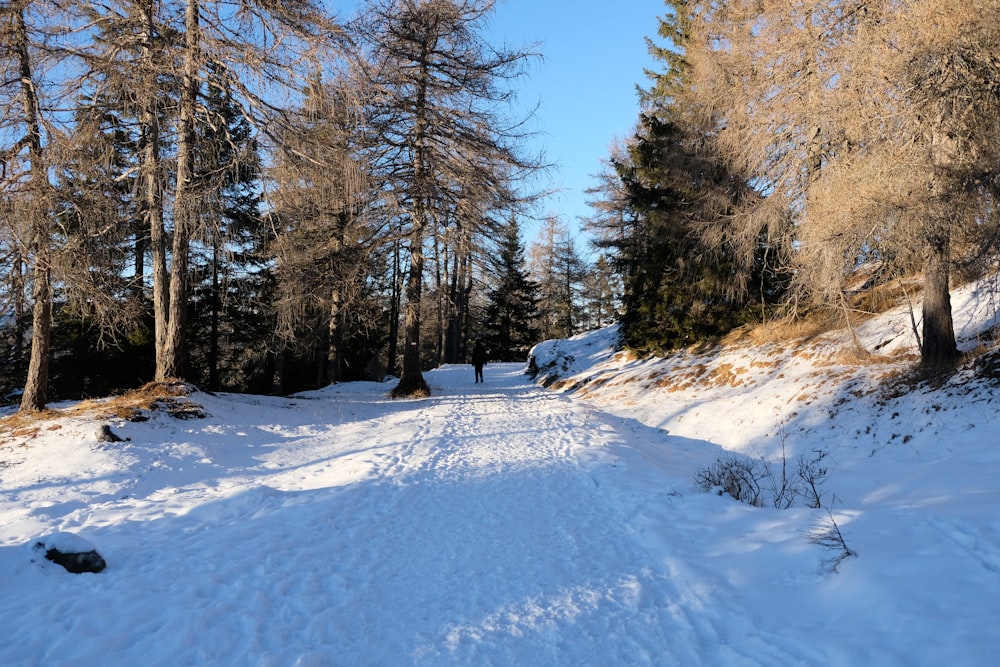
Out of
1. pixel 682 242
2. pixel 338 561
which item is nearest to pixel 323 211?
pixel 682 242

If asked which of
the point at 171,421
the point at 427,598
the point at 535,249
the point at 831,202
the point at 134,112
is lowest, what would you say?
the point at 427,598

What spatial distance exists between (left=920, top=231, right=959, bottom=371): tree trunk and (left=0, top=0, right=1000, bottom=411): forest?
4 centimetres

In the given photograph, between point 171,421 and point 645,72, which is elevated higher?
point 645,72

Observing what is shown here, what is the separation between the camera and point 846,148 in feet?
26.6

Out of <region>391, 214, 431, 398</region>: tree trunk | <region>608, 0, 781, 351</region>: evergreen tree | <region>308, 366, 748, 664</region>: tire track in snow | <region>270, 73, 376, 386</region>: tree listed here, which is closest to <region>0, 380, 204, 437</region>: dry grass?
<region>270, 73, 376, 386</region>: tree

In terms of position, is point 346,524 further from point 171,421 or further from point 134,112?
point 134,112

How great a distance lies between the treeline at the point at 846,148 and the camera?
655cm

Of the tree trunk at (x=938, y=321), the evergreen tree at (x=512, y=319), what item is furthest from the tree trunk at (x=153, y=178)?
the evergreen tree at (x=512, y=319)

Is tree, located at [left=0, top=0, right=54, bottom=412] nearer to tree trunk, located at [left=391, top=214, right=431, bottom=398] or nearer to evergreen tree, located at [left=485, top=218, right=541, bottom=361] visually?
tree trunk, located at [left=391, top=214, right=431, bottom=398]

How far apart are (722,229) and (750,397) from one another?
412 cm

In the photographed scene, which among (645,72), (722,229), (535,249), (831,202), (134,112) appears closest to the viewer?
(831,202)

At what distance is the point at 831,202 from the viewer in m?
7.62

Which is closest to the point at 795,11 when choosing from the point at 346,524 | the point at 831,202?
the point at 831,202

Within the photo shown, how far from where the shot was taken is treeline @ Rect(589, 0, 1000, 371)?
6551mm
